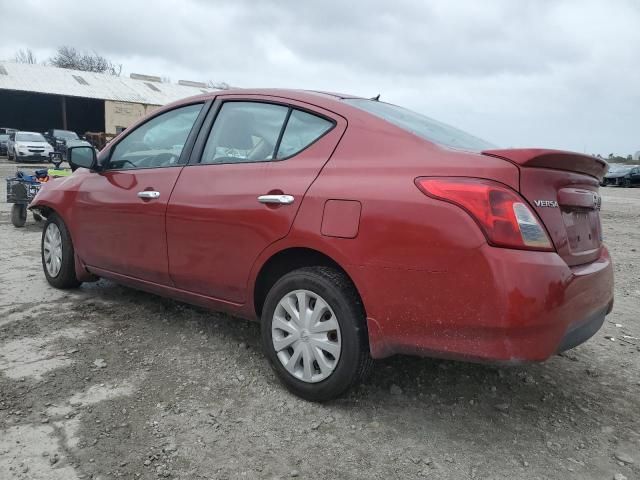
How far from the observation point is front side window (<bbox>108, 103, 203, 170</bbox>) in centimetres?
351

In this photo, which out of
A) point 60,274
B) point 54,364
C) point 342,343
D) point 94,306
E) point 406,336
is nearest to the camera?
point 406,336

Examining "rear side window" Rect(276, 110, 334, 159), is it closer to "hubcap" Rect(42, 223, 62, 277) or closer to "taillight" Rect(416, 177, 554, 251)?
"taillight" Rect(416, 177, 554, 251)

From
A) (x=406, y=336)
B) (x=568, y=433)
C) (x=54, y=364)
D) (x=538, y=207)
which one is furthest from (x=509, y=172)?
(x=54, y=364)

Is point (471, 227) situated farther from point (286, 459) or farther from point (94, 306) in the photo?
point (94, 306)

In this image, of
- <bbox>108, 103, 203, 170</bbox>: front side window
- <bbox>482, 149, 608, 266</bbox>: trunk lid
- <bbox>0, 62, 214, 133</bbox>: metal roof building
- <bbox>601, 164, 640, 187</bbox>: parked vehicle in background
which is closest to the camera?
<bbox>482, 149, 608, 266</bbox>: trunk lid

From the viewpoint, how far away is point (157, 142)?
3.72 metres

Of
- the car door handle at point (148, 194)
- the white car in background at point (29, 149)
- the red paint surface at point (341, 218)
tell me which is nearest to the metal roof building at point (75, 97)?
the white car in background at point (29, 149)

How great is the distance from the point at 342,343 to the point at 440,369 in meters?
0.92

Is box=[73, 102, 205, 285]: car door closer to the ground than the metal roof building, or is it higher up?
closer to the ground

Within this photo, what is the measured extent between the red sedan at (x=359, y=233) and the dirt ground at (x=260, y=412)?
30 centimetres

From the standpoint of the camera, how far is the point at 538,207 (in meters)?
2.21

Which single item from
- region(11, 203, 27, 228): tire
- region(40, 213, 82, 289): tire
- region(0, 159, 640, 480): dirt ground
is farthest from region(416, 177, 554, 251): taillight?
region(11, 203, 27, 228): tire

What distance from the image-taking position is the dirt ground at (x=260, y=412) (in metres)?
2.22

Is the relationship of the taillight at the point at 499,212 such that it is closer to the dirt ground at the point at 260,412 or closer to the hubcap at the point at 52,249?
the dirt ground at the point at 260,412
